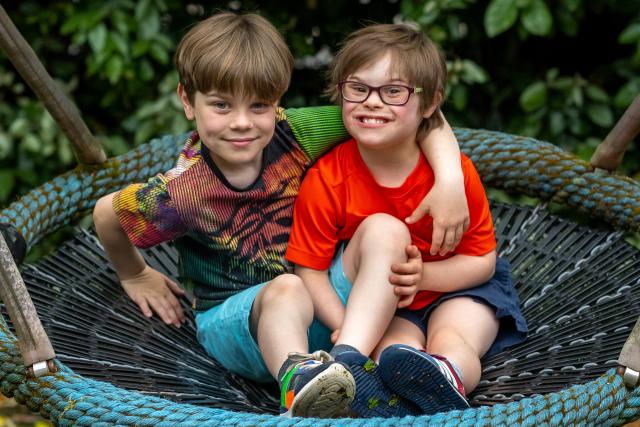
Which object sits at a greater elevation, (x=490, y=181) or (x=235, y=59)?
(x=235, y=59)

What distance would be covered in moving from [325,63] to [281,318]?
1737mm

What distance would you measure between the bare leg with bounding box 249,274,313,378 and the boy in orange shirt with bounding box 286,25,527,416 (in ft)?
0.23

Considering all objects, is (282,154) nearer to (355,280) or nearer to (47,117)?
(355,280)

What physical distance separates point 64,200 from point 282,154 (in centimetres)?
61

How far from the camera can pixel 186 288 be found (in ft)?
6.62

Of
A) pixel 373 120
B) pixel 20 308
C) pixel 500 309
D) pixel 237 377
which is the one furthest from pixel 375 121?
pixel 20 308

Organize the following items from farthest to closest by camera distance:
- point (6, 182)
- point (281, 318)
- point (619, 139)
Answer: point (6, 182), point (619, 139), point (281, 318)

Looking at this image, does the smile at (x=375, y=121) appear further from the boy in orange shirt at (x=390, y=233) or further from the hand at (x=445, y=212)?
the hand at (x=445, y=212)

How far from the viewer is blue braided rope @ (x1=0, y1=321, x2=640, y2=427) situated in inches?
53.9

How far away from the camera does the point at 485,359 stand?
1884 mm

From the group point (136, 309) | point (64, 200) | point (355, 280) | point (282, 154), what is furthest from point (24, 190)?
point (355, 280)

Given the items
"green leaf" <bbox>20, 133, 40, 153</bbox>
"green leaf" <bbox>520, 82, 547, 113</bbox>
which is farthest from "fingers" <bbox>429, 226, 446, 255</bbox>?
"green leaf" <bbox>20, 133, 40, 153</bbox>

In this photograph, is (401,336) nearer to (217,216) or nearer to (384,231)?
(384,231)

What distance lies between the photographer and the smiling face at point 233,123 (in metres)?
1.69
